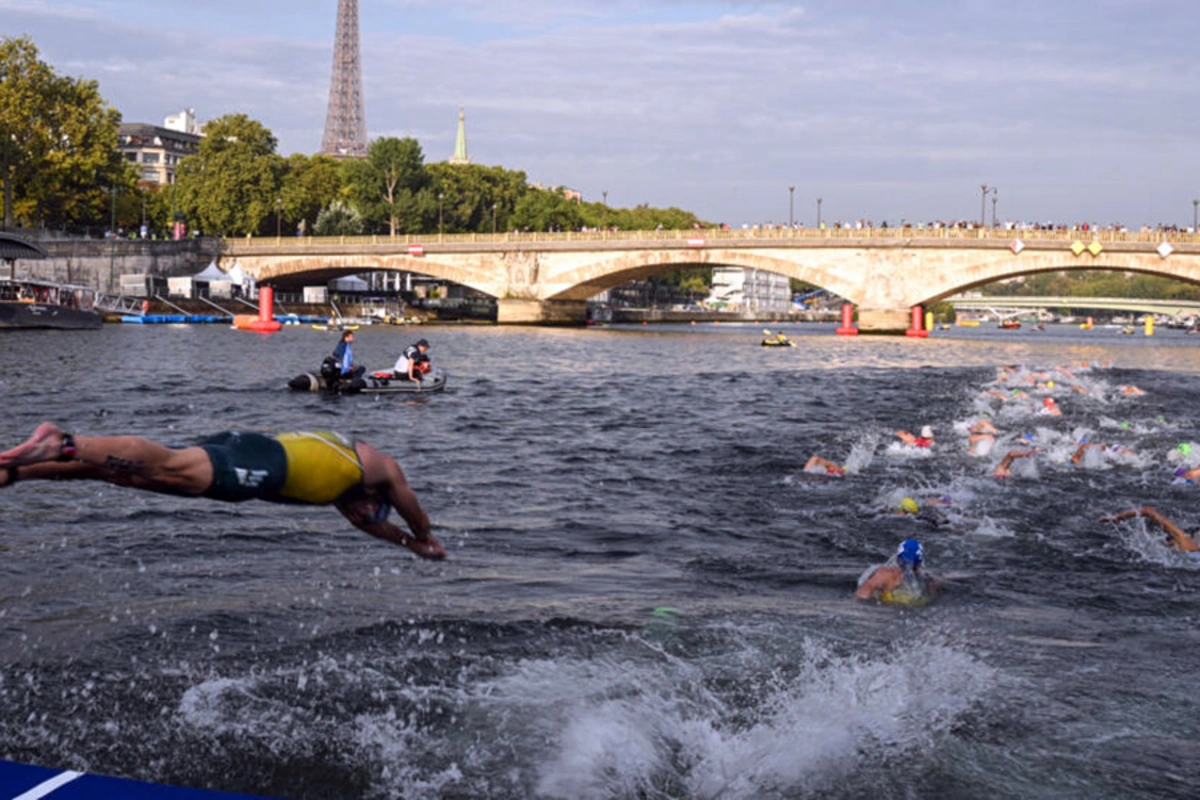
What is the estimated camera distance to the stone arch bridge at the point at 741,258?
2778 inches

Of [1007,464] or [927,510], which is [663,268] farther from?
[927,510]

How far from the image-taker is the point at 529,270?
8931 cm

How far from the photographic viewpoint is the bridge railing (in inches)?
2741

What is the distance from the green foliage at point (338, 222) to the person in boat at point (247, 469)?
334 feet

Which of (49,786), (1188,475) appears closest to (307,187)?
(1188,475)

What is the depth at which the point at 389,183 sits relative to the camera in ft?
374

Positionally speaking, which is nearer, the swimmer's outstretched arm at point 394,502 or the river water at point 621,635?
the swimmer's outstretched arm at point 394,502

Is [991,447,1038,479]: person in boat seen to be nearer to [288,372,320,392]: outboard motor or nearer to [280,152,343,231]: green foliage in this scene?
[288,372,320,392]: outboard motor

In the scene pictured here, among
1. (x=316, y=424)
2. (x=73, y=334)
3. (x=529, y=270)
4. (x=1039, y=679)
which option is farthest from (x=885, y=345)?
(x=1039, y=679)

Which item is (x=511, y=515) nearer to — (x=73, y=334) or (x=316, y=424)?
(x=316, y=424)

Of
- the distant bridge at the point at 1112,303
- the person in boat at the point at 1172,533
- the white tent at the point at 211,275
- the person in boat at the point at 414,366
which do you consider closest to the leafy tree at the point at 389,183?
the white tent at the point at 211,275

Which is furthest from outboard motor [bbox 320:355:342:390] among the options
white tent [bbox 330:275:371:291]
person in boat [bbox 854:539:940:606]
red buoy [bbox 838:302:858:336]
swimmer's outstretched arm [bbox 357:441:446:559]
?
white tent [bbox 330:275:371:291]

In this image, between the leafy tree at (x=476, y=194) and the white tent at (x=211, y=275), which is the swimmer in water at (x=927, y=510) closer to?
the white tent at (x=211, y=275)

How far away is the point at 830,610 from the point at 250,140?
319ft
